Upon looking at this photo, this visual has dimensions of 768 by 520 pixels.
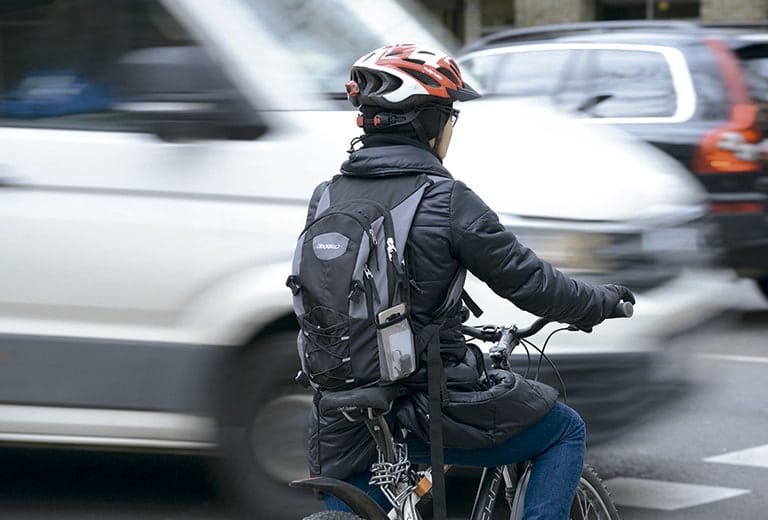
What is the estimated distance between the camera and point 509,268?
3258 millimetres

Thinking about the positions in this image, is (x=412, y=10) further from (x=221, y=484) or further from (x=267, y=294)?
(x=221, y=484)

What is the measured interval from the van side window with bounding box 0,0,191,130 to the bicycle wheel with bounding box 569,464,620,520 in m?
2.30

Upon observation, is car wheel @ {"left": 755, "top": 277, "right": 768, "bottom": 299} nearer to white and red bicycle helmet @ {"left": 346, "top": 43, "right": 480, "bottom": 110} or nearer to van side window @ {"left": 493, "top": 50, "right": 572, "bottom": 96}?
van side window @ {"left": 493, "top": 50, "right": 572, "bottom": 96}

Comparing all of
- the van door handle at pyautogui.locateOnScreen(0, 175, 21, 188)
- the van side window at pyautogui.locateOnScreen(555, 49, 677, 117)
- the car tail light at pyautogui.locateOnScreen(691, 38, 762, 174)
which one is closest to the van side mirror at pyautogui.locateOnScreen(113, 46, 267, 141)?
the van door handle at pyautogui.locateOnScreen(0, 175, 21, 188)

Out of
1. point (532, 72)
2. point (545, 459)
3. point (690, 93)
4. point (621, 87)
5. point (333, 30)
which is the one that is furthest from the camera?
point (532, 72)

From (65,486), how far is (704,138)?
4773mm

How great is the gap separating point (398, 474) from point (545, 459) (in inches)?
15.6

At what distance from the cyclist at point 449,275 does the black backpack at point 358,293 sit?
0.22 ft

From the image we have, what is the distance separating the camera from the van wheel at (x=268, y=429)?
16.4 ft

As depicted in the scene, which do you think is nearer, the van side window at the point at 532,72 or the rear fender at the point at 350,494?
the rear fender at the point at 350,494

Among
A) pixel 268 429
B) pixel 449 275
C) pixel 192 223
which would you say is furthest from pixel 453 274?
pixel 268 429

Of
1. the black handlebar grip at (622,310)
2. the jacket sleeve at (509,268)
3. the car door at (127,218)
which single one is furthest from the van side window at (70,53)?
the black handlebar grip at (622,310)

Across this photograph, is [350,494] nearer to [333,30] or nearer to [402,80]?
[402,80]

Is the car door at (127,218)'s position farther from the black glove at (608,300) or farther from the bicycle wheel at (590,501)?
the black glove at (608,300)
